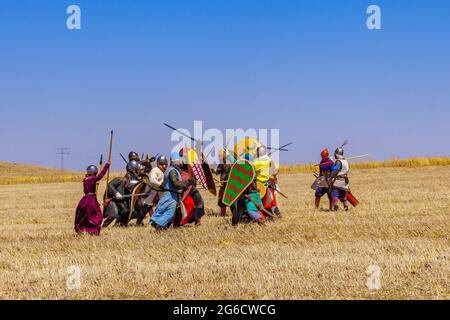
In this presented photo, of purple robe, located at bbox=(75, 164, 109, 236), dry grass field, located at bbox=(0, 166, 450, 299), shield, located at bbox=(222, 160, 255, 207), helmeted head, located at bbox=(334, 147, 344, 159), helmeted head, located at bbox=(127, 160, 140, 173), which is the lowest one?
dry grass field, located at bbox=(0, 166, 450, 299)

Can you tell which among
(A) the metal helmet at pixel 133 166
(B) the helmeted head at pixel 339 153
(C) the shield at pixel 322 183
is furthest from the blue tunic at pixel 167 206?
(B) the helmeted head at pixel 339 153

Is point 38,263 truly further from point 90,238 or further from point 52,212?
point 52,212

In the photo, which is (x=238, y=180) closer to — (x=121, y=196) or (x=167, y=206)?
(x=167, y=206)

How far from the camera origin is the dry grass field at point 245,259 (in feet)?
23.3

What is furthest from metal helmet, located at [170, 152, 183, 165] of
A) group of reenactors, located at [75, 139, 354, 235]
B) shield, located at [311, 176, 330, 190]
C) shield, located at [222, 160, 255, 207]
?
shield, located at [311, 176, 330, 190]

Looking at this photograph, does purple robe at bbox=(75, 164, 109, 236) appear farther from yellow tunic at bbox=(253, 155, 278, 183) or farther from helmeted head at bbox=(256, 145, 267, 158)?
helmeted head at bbox=(256, 145, 267, 158)

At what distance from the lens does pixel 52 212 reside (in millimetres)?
20031

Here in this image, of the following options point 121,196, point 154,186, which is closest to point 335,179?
point 154,186

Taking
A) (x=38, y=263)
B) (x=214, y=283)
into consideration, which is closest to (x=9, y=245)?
(x=38, y=263)

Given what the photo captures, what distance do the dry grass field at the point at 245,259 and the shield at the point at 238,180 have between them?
1.94 feet

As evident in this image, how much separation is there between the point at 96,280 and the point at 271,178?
7.55 m

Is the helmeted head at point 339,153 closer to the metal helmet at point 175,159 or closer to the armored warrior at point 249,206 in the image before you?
the armored warrior at point 249,206

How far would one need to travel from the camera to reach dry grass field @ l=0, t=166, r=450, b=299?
7.10m

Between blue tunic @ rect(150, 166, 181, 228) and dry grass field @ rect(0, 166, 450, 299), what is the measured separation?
15.4 inches
